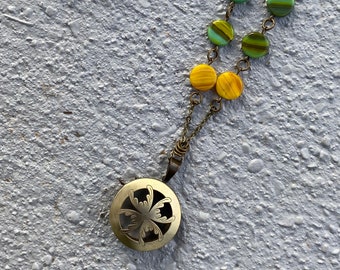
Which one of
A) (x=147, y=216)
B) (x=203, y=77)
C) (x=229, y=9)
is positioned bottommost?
(x=147, y=216)

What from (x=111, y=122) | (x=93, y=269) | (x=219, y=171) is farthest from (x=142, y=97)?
(x=93, y=269)

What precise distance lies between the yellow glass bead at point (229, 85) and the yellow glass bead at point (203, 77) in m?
0.01

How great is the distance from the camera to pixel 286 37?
1175mm

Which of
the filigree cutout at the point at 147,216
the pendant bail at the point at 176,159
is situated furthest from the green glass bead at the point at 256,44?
the filigree cutout at the point at 147,216

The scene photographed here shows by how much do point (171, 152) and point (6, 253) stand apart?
0.38 meters

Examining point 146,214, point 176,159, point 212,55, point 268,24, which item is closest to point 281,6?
point 268,24

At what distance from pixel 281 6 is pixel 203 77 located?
0.20 m

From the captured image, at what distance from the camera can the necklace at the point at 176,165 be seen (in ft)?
3.65

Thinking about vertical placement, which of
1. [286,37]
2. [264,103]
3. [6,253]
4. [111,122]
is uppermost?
[286,37]

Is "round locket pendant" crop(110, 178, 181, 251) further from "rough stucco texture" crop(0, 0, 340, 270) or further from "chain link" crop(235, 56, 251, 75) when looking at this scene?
"chain link" crop(235, 56, 251, 75)

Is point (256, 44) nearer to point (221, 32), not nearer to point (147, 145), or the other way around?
point (221, 32)

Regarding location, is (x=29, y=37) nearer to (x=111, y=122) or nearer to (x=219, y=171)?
(x=111, y=122)

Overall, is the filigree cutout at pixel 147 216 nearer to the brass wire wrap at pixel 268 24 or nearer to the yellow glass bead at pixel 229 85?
the yellow glass bead at pixel 229 85

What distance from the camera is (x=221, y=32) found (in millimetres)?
1151
